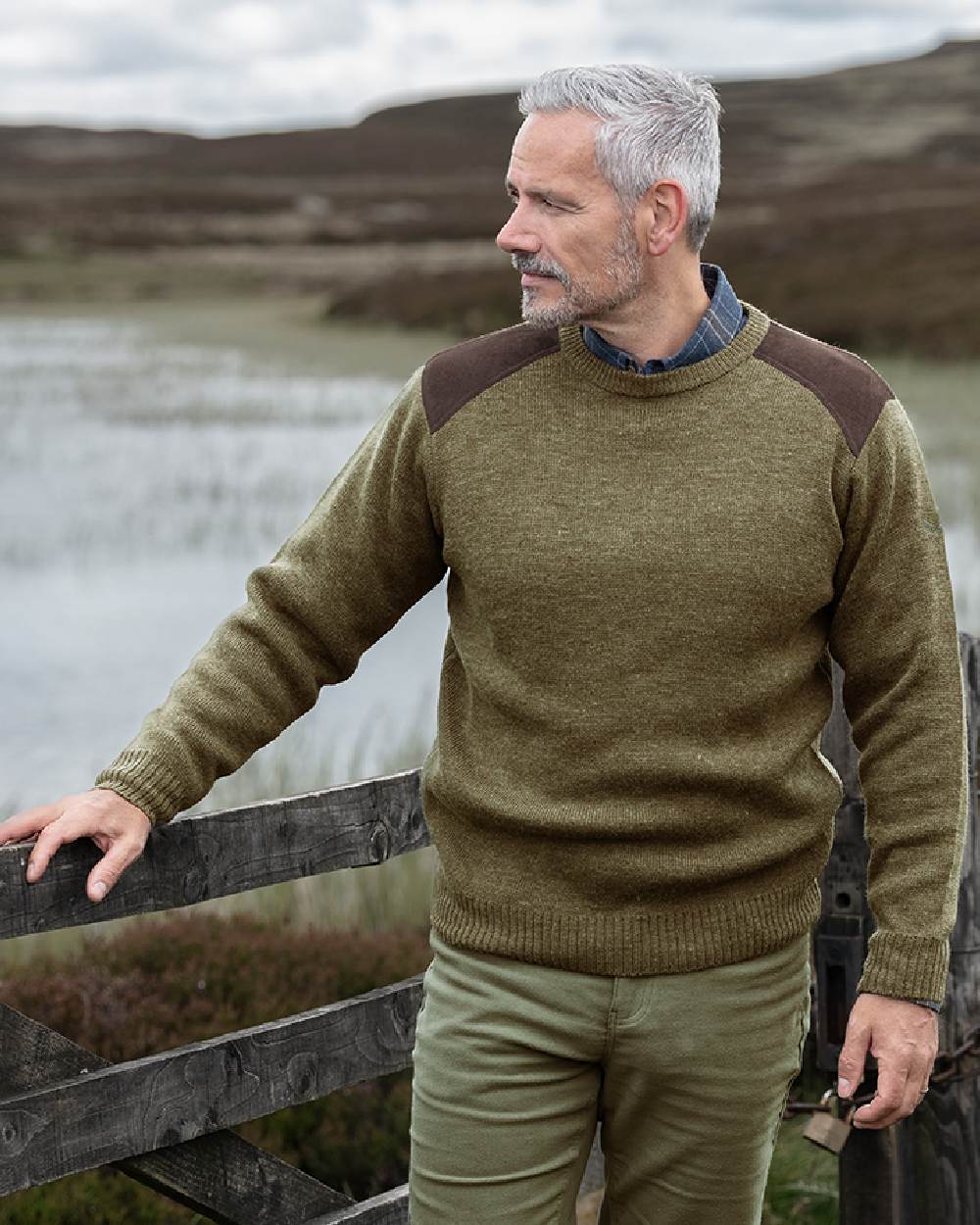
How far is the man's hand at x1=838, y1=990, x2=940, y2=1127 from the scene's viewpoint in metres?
2.42

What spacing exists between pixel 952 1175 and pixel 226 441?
53.2 feet

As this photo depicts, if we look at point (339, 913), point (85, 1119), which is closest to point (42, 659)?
point (339, 913)

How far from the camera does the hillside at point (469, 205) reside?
31812 millimetres

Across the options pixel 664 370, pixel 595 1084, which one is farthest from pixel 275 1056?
pixel 664 370

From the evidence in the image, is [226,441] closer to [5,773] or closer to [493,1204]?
[5,773]

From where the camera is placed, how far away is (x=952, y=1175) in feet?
11.0

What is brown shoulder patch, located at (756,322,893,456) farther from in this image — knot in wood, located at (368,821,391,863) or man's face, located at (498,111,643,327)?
knot in wood, located at (368,821,391,863)

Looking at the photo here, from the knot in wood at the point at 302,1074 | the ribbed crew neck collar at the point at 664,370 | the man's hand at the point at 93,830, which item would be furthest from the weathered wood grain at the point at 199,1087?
the ribbed crew neck collar at the point at 664,370

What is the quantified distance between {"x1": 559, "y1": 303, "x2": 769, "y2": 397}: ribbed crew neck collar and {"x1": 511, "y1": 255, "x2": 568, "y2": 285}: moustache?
97 millimetres

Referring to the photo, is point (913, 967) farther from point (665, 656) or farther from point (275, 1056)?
point (275, 1056)

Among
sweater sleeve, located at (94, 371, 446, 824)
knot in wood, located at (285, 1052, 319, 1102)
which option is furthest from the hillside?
sweater sleeve, located at (94, 371, 446, 824)

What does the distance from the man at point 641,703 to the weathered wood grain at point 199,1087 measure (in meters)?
0.49

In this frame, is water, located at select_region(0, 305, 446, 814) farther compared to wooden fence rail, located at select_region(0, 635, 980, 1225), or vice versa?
water, located at select_region(0, 305, 446, 814)

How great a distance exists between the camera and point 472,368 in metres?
2.51
